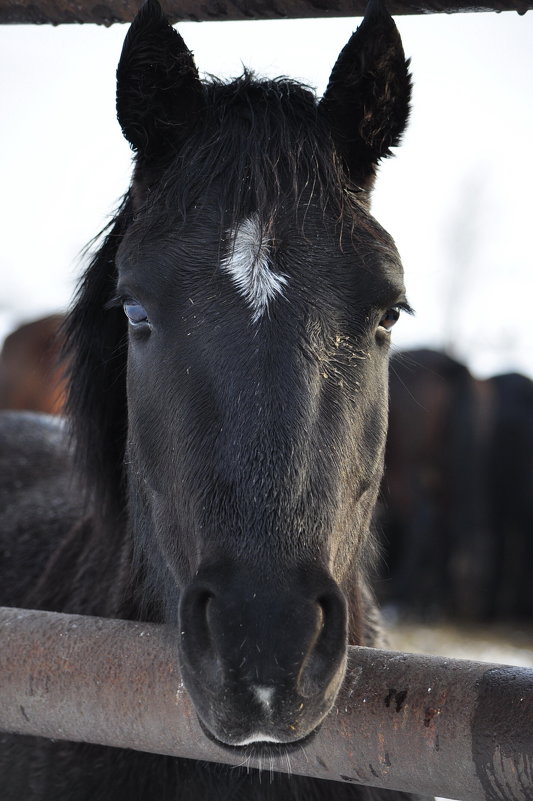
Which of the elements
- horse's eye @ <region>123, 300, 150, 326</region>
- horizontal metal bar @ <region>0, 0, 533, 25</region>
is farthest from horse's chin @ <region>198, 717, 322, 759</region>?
horizontal metal bar @ <region>0, 0, 533, 25</region>

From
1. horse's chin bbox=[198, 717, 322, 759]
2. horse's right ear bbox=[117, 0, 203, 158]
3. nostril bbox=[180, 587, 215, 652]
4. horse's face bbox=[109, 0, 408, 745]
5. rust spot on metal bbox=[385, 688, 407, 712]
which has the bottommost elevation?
horse's chin bbox=[198, 717, 322, 759]

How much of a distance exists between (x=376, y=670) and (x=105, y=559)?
4.26 ft

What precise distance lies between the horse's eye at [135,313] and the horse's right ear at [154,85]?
44 centimetres

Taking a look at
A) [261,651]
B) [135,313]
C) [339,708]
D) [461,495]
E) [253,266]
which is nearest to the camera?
[261,651]

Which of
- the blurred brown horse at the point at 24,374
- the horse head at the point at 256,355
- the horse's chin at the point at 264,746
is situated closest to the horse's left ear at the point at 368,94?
the horse head at the point at 256,355

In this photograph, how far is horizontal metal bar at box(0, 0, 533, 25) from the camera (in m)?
2.12

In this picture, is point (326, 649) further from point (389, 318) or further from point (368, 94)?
point (368, 94)

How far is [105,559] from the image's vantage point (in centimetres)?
268

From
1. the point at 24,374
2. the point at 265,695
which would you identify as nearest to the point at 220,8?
the point at 265,695

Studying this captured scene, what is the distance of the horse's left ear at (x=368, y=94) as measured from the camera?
2.09 meters

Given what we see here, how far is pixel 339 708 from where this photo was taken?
62.9 inches

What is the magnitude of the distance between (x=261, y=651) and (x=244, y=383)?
564 mm

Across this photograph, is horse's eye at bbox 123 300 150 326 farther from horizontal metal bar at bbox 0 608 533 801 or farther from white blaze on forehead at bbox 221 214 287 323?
horizontal metal bar at bbox 0 608 533 801

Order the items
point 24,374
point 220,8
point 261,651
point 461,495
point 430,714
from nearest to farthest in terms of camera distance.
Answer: point 261,651 < point 430,714 < point 220,8 < point 24,374 < point 461,495
